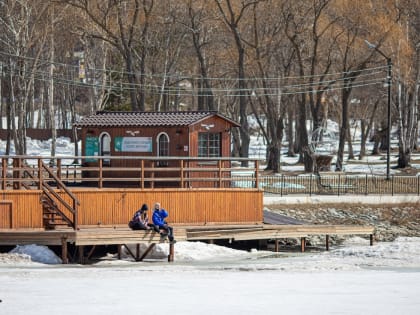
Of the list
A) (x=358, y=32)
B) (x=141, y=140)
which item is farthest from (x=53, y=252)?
(x=358, y=32)

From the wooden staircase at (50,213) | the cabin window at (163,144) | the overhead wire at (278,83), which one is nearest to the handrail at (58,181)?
the wooden staircase at (50,213)

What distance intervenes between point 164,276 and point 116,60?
57.6 metres

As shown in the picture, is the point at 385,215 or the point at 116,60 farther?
the point at 116,60

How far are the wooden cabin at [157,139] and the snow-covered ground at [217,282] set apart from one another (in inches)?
200

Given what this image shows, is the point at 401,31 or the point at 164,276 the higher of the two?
the point at 401,31

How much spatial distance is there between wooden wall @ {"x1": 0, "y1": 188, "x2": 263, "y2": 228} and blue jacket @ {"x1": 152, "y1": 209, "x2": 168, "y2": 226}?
1.86m

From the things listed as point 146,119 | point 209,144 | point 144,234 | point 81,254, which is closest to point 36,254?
point 81,254

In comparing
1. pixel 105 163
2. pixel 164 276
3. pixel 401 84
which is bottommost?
pixel 164 276

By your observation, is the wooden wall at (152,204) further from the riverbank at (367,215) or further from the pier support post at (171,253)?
the riverbank at (367,215)

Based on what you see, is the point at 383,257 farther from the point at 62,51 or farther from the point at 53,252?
the point at 62,51

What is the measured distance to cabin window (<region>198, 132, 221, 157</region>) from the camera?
38.3m

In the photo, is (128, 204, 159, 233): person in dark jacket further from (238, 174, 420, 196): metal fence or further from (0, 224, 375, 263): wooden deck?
(238, 174, 420, 196): metal fence

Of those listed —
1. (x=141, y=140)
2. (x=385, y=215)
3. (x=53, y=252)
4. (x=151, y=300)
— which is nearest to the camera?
(x=151, y=300)

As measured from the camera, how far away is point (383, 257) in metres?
31.1
